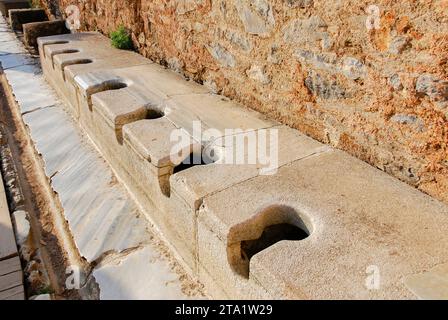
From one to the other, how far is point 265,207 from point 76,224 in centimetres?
135

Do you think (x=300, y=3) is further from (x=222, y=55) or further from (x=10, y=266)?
(x=10, y=266)

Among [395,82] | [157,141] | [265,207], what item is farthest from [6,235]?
[395,82]

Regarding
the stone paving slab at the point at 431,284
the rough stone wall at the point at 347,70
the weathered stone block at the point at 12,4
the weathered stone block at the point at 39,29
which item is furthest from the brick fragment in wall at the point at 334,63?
the weathered stone block at the point at 12,4

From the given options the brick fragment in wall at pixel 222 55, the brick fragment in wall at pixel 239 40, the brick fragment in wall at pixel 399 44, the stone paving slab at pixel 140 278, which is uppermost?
the brick fragment in wall at pixel 399 44

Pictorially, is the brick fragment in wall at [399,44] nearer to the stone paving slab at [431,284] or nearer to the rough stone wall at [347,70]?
the rough stone wall at [347,70]

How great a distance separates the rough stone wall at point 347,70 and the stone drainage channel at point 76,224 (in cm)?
114

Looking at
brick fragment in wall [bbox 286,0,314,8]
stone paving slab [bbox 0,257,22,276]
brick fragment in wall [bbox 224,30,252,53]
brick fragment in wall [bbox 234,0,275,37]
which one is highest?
brick fragment in wall [bbox 286,0,314,8]

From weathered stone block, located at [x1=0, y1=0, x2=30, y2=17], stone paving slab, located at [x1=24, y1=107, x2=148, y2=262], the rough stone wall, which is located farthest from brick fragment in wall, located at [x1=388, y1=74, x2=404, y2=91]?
weathered stone block, located at [x1=0, y1=0, x2=30, y2=17]

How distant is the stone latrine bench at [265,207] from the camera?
A: 1371mm

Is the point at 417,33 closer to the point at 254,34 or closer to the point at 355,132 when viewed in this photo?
the point at 355,132

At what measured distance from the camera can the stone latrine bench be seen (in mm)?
1371

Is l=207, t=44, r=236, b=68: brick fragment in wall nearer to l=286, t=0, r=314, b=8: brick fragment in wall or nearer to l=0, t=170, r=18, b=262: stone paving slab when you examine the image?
l=286, t=0, r=314, b=8: brick fragment in wall

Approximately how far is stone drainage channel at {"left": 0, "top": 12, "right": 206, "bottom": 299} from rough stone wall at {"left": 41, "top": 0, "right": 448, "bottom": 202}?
3.73 ft

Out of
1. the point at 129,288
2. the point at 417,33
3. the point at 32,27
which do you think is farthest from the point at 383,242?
the point at 32,27
